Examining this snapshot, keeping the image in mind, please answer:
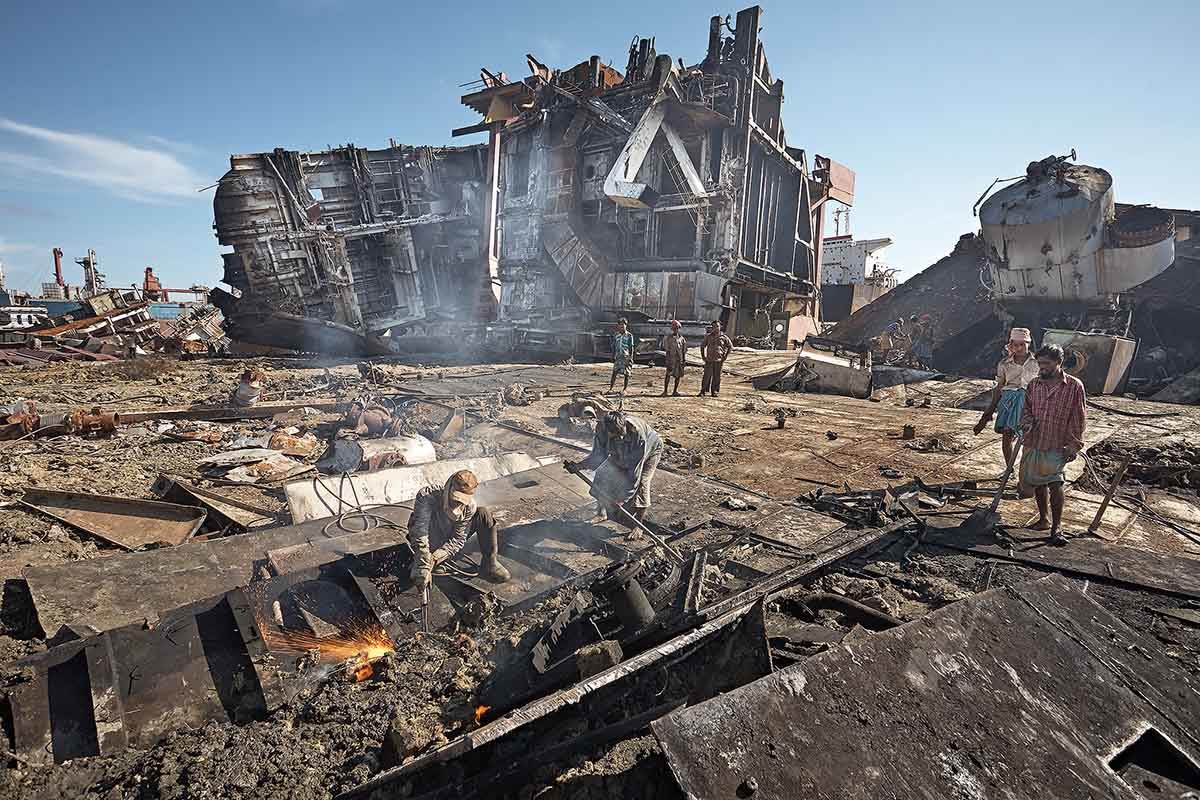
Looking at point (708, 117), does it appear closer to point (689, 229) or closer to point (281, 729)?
point (689, 229)

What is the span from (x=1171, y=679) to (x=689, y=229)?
22.5 meters

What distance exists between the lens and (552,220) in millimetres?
21547

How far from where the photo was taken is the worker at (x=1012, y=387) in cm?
541

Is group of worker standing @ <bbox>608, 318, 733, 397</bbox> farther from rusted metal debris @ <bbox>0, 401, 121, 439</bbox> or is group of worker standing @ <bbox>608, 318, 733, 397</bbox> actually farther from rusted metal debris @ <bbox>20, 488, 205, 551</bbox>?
Result: rusted metal debris @ <bbox>0, 401, 121, 439</bbox>

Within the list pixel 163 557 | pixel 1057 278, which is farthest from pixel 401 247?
pixel 1057 278

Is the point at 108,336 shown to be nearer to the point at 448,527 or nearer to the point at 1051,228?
the point at 448,527

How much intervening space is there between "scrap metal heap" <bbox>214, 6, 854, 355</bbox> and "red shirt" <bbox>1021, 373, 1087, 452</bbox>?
14.1 m

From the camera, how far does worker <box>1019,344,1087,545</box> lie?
4645 mm

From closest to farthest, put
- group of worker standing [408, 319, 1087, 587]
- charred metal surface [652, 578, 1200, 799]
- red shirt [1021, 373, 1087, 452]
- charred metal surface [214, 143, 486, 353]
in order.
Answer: charred metal surface [652, 578, 1200, 799] < group of worker standing [408, 319, 1087, 587] < red shirt [1021, 373, 1087, 452] < charred metal surface [214, 143, 486, 353]

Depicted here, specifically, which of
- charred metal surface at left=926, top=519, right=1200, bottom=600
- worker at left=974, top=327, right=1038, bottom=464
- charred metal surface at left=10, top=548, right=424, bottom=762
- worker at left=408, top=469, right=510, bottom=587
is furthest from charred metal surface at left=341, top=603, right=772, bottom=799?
worker at left=974, top=327, right=1038, bottom=464

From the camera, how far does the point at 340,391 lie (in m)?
12.5

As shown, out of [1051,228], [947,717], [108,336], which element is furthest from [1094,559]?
[108,336]

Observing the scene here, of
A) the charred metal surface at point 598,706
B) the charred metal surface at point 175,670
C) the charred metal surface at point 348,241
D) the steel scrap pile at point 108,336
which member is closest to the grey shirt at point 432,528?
the charred metal surface at point 175,670

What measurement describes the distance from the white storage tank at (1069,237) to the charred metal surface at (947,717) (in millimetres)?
14644
